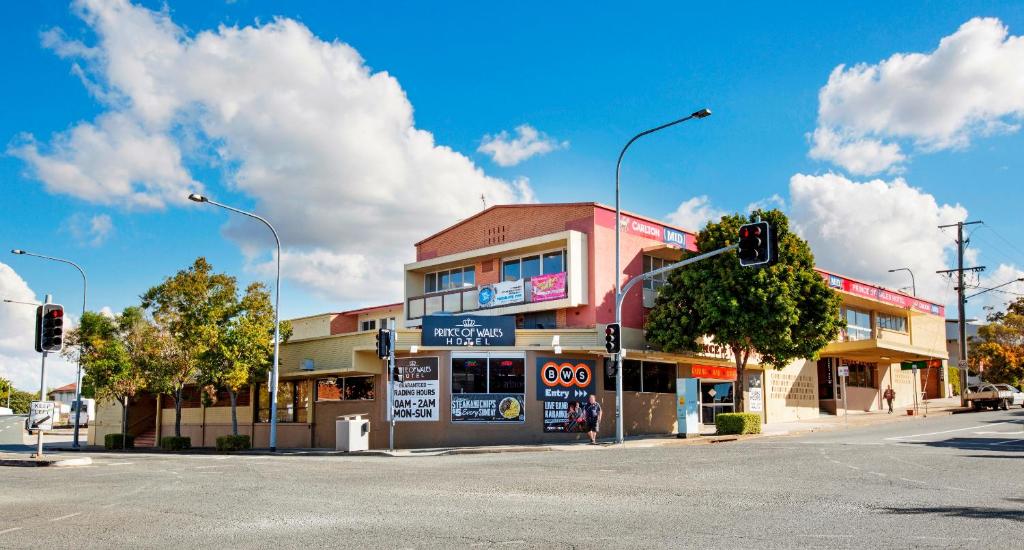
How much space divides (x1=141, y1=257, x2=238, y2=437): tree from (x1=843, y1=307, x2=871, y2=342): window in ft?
99.2

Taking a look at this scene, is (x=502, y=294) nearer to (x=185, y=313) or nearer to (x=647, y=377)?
(x=647, y=377)

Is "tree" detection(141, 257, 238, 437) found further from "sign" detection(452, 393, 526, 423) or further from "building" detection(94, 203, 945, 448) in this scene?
"sign" detection(452, 393, 526, 423)

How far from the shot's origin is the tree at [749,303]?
29438 mm

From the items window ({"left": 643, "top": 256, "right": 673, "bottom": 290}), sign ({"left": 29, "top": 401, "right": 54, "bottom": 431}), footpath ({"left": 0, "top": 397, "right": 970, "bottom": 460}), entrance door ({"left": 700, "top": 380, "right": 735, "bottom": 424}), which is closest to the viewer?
sign ({"left": 29, "top": 401, "right": 54, "bottom": 431})

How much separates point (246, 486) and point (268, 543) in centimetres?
614

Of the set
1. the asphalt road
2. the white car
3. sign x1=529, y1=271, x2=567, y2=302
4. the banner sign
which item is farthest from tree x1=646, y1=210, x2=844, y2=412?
the white car

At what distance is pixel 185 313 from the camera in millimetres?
35719

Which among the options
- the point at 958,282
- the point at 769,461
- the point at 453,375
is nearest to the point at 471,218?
the point at 453,375

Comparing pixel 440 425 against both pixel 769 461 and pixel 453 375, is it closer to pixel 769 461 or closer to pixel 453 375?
pixel 453 375

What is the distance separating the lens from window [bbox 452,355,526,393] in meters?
29.7

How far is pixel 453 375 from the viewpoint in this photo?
29703mm

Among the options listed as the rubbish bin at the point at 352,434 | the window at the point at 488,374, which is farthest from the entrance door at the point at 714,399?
the rubbish bin at the point at 352,434

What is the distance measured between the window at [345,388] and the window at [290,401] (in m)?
1.01

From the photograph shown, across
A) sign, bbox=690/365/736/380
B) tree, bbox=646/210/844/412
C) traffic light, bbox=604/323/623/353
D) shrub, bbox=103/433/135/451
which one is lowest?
shrub, bbox=103/433/135/451
